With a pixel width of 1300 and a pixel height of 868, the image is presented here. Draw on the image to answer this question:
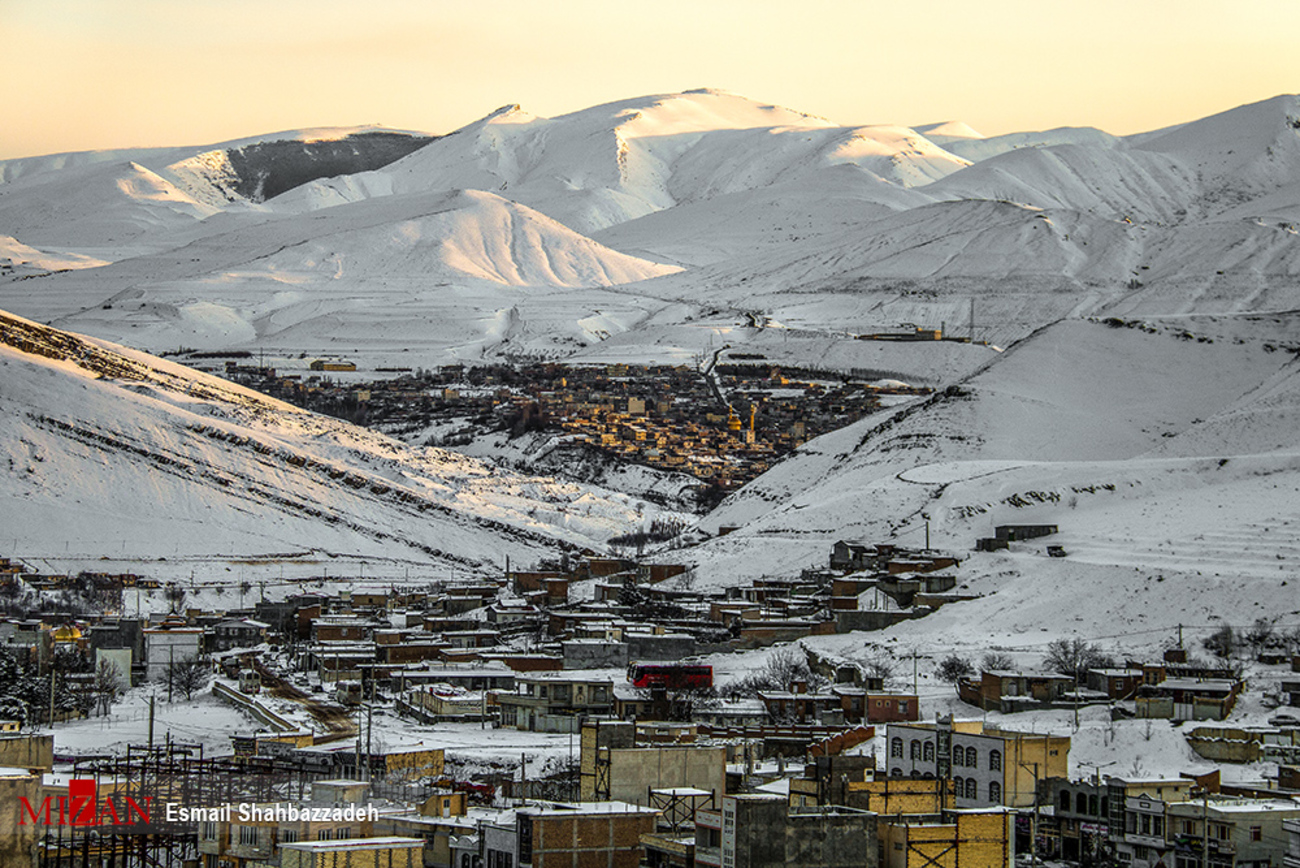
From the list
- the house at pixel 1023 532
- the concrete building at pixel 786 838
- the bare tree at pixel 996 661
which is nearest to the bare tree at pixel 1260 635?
the bare tree at pixel 996 661

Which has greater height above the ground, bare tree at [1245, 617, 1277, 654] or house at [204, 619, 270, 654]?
bare tree at [1245, 617, 1277, 654]

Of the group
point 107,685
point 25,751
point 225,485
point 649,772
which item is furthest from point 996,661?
point 225,485

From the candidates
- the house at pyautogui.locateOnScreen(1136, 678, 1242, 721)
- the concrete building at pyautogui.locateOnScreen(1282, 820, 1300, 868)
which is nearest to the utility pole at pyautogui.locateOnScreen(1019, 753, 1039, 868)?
the concrete building at pyautogui.locateOnScreen(1282, 820, 1300, 868)

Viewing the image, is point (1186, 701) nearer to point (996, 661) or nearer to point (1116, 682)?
point (1116, 682)

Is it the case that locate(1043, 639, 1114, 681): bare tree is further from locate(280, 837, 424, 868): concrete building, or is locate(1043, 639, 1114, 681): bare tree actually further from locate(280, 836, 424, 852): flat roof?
locate(280, 837, 424, 868): concrete building

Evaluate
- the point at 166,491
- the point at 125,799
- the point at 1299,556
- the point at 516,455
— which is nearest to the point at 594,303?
the point at 516,455
